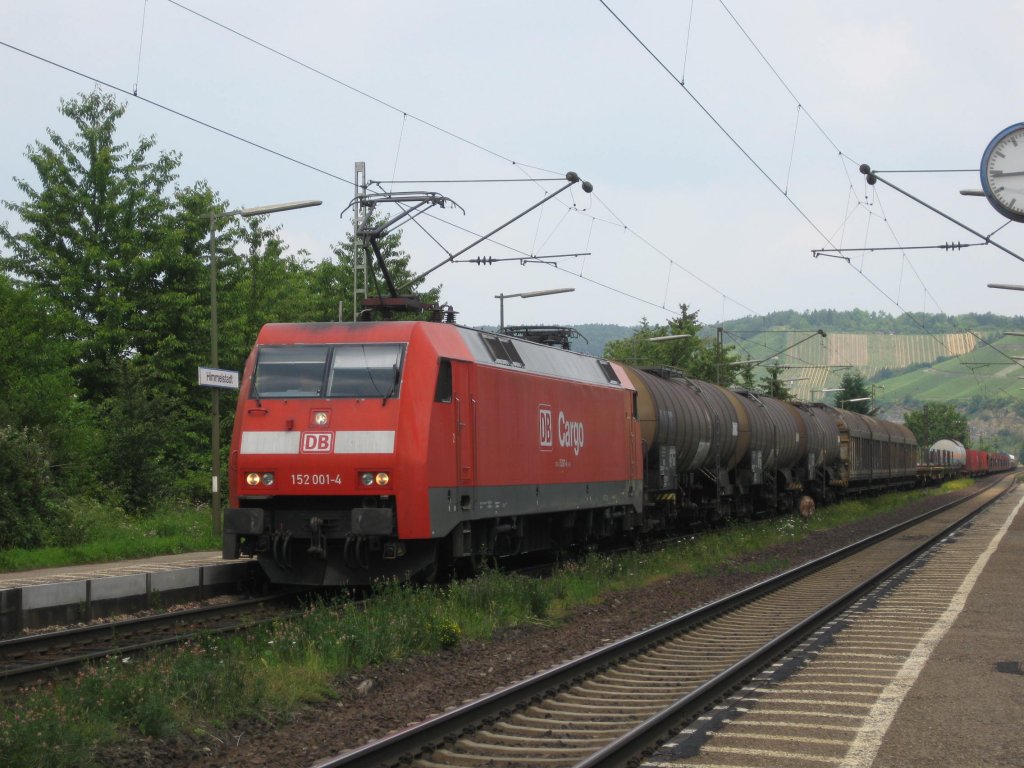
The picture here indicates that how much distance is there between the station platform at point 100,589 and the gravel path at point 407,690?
470cm

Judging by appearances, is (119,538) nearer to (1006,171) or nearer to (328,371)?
(328,371)

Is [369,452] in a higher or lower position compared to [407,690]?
higher

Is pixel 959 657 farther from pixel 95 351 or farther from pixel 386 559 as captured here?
pixel 95 351

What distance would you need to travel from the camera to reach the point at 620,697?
31.5ft

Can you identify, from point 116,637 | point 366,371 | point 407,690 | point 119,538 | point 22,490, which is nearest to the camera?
point 407,690

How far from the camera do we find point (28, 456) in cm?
2067

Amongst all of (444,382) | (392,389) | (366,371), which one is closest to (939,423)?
(444,382)

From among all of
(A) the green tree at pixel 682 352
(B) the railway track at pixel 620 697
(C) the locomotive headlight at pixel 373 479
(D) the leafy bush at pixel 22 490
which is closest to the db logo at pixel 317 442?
(C) the locomotive headlight at pixel 373 479

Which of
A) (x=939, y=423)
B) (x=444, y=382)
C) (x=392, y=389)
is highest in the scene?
(x=939, y=423)

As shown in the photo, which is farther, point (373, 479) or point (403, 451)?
point (373, 479)

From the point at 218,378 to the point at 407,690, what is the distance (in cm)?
1070

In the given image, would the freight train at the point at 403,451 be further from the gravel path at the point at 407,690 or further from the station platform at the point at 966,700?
the station platform at the point at 966,700

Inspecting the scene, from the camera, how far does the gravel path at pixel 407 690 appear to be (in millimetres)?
7621

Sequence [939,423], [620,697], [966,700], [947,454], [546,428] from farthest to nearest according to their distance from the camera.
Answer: [939,423] → [947,454] → [546,428] → [620,697] → [966,700]
